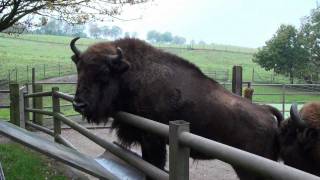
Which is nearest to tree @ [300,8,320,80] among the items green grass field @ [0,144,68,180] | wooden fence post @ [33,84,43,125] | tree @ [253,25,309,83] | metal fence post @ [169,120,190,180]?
tree @ [253,25,309,83]

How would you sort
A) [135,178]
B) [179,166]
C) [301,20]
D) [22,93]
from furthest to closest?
1. [301,20]
2. [22,93]
3. [135,178]
4. [179,166]

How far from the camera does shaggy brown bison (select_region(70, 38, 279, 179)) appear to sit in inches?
201

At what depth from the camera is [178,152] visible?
339 centimetres

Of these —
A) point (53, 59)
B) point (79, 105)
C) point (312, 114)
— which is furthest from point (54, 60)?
point (312, 114)

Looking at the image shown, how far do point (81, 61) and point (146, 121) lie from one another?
60.4 inches

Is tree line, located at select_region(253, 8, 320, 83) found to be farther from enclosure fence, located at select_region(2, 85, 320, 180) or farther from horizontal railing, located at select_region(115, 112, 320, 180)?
horizontal railing, located at select_region(115, 112, 320, 180)

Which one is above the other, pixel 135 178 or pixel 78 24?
pixel 78 24

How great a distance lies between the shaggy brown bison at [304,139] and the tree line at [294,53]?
1398 inches

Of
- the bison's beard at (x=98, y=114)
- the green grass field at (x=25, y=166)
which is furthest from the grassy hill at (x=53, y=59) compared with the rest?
the bison's beard at (x=98, y=114)

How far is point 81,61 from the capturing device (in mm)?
5219

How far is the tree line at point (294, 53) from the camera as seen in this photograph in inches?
1596

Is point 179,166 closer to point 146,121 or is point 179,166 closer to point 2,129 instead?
point 146,121

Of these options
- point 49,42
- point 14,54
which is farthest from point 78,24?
point 49,42

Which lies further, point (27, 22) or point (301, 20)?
point (301, 20)
